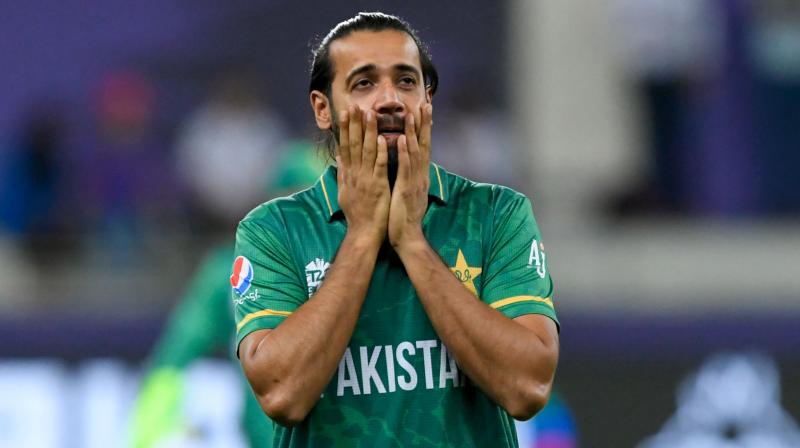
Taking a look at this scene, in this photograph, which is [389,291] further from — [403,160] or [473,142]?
[473,142]

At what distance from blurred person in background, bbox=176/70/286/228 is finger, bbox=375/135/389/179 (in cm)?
709

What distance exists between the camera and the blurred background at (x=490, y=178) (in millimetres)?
8742

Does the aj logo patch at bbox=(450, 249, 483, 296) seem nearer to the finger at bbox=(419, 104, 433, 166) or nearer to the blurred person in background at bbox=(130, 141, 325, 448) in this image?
the finger at bbox=(419, 104, 433, 166)

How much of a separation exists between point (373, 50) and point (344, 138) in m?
0.23

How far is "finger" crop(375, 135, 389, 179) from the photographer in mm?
3740

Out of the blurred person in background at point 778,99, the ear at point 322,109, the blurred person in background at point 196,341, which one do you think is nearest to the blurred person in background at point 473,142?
the blurred person in background at point 778,99

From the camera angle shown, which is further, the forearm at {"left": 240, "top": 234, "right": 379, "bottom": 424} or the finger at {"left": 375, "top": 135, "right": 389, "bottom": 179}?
the finger at {"left": 375, "top": 135, "right": 389, "bottom": 179}

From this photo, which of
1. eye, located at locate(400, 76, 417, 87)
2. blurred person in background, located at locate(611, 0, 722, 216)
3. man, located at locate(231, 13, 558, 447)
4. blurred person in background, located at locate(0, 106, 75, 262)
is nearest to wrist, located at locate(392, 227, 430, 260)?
man, located at locate(231, 13, 558, 447)

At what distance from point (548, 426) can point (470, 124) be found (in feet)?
11.5

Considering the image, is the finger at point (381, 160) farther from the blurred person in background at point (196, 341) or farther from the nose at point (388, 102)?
the blurred person in background at point (196, 341)

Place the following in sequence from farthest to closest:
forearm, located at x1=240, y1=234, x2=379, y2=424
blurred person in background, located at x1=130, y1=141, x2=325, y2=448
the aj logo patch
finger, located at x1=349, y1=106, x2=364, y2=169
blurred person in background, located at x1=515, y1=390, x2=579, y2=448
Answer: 1. blurred person in background, located at x1=515, y1=390, x2=579, y2=448
2. blurred person in background, located at x1=130, y1=141, x2=325, y2=448
3. the aj logo patch
4. finger, located at x1=349, y1=106, x2=364, y2=169
5. forearm, located at x1=240, y1=234, x2=379, y2=424

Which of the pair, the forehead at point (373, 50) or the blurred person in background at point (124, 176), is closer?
the forehead at point (373, 50)

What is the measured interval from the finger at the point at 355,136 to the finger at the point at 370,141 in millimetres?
15

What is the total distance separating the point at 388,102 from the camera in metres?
3.74
